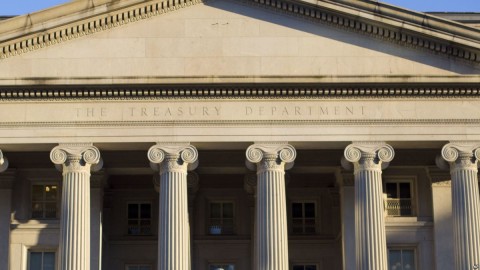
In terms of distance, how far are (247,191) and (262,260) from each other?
783 cm

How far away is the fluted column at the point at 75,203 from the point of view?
173 feet

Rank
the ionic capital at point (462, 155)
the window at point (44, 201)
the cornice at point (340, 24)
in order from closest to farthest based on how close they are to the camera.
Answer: the ionic capital at point (462, 155), the cornice at point (340, 24), the window at point (44, 201)

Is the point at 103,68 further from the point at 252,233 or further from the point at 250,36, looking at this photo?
the point at 252,233

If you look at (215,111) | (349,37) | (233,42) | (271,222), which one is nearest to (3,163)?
(215,111)

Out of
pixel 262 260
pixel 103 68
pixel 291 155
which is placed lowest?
pixel 262 260

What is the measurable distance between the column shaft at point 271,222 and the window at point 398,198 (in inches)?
260

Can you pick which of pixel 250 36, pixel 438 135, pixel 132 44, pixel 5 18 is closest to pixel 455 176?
pixel 438 135

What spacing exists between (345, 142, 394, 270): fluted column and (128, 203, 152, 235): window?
11215 mm

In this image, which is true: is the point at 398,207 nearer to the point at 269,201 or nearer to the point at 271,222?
the point at 269,201

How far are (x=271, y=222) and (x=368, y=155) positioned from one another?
15.1 feet

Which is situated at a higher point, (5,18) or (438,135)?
(5,18)

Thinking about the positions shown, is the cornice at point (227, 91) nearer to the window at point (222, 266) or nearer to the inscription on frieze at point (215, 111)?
the inscription on frieze at point (215, 111)

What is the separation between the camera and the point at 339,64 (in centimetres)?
5497

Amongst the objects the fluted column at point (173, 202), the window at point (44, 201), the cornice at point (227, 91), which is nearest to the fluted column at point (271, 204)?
the cornice at point (227, 91)
